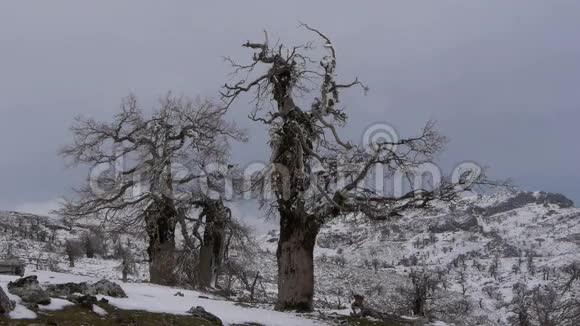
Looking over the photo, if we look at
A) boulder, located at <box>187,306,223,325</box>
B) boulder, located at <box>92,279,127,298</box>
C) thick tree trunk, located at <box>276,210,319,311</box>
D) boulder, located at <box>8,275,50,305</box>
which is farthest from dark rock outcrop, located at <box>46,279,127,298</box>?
thick tree trunk, located at <box>276,210,319,311</box>

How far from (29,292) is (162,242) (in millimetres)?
13674

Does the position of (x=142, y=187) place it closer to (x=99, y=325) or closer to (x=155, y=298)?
(x=155, y=298)

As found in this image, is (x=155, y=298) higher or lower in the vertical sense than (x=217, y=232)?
lower

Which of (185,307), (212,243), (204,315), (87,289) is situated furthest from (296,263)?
(212,243)

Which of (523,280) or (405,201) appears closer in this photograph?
(405,201)

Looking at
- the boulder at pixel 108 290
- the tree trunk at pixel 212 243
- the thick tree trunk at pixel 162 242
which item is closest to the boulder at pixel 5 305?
the boulder at pixel 108 290

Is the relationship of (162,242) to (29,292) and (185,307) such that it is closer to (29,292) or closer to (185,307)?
(185,307)

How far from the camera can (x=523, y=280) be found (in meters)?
190

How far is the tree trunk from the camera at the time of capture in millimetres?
27234

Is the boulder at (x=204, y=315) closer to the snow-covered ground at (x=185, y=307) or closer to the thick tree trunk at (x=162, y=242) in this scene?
the snow-covered ground at (x=185, y=307)

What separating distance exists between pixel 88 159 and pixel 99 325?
51.6 ft

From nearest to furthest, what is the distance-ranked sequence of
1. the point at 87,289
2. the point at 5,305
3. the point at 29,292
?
the point at 5,305 → the point at 29,292 → the point at 87,289

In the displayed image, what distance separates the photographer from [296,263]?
17672 millimetres

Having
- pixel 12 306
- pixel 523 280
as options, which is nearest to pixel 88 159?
pixel 12 306
